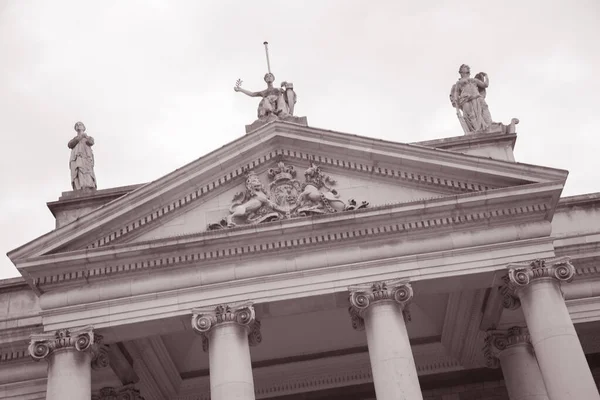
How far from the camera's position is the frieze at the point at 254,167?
71.9 feet

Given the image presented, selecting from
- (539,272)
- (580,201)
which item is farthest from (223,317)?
(580,201)

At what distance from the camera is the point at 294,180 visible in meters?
22.4

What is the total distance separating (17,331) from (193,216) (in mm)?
6854

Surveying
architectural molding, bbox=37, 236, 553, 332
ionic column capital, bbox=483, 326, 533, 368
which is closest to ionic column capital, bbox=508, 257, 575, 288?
architectural molding, bbox=37, 236, 553, 332

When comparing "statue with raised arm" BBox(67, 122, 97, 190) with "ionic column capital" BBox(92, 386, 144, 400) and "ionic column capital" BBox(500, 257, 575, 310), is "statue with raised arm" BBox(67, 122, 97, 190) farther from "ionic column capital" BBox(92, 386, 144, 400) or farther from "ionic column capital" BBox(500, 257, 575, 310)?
"ionic column capital" BBox(500, 257, 575, 310)

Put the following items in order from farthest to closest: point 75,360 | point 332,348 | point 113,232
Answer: point 332,348 < point 113,232 < point 75,360

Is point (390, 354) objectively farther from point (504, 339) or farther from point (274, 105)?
point (274, 105)

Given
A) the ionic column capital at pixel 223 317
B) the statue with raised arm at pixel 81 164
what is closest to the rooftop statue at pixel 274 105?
the statue with raised arm at pixel 81 164

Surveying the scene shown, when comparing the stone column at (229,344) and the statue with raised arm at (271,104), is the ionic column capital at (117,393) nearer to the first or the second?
the stone column at (229,344)

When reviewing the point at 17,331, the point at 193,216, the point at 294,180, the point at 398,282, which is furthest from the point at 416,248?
the point at 17,331

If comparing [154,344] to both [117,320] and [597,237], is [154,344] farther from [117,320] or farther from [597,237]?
[597,237]

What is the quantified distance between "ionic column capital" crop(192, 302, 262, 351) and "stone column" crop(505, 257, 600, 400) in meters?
6.82

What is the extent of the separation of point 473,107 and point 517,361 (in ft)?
26.3

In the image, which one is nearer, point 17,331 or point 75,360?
point 75,360
